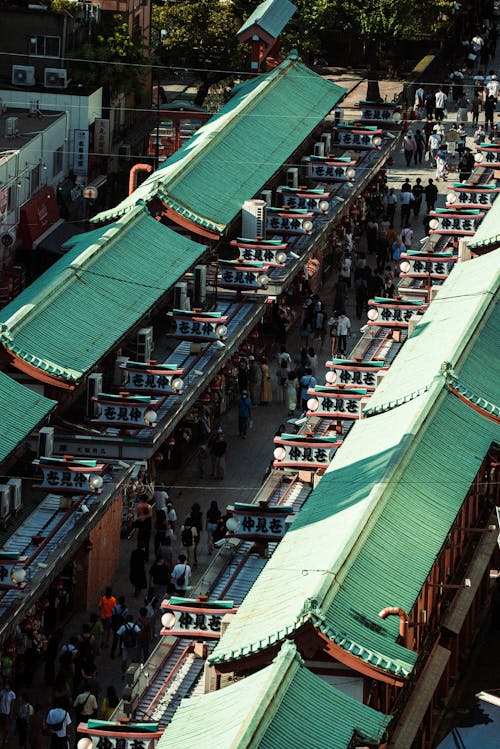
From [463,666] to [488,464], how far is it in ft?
19.4

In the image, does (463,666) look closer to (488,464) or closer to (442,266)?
(488,464)

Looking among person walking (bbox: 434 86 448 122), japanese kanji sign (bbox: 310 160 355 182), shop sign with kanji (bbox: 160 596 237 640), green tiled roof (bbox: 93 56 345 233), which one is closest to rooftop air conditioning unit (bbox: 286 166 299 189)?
green tiled roof (bbox: 93 56 345 233)

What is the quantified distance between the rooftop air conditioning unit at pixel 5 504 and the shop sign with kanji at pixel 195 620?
306 inches

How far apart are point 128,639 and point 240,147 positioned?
31827 millimetres

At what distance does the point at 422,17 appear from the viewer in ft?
369

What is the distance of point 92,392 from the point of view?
6638cm

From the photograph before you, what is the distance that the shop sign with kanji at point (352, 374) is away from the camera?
68.9 meters

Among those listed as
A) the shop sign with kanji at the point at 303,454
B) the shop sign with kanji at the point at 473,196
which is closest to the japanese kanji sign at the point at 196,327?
the shop sign with kanji at the point at 303,454

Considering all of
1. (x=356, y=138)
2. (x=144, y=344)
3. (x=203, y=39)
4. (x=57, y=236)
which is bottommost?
(x=57, y=236)

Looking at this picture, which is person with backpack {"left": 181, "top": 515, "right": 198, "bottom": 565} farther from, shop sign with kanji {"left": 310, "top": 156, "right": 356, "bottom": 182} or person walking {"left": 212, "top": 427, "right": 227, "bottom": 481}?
shop sign with kanji {"left": 310, "top": 156, "right": 356, "bottom": 182}

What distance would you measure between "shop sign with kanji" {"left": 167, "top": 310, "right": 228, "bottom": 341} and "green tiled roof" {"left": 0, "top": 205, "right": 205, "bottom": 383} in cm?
115

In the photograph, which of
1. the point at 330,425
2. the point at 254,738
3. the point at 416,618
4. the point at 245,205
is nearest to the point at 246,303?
the point at 245,205

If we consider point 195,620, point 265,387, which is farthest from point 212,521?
point 265,387

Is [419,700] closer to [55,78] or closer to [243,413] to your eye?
[243,413]
